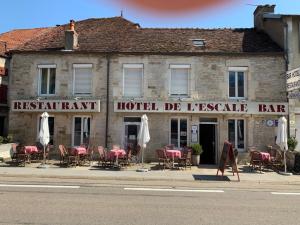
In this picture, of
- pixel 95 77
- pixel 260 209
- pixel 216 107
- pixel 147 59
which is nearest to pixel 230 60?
pixel 216 107

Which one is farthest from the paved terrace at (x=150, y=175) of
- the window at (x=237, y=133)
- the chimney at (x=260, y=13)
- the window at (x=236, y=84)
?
the chimney at (x=260, y=13)

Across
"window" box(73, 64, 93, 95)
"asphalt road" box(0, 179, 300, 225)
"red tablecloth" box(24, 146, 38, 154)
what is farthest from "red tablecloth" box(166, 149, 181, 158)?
"red tablecloth" box(24, 146, 38, 154)

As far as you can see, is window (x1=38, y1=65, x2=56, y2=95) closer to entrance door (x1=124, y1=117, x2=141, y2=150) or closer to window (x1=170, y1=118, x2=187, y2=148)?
entrance door (x1=124, y1=117, x2=141, y2=150)

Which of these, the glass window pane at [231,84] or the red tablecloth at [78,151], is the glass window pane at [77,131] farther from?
the glass window pane at [231,84]

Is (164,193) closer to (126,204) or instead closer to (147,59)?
(126,204)

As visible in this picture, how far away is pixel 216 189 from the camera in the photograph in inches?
480

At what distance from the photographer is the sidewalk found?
47.6ft

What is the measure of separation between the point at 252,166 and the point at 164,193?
8.04 m

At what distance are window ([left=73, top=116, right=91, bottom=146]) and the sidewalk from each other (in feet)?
12.1

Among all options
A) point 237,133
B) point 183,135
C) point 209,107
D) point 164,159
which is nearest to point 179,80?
point 209,107

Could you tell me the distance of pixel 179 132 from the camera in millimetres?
20719

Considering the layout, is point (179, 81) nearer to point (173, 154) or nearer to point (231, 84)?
point (231, 84)

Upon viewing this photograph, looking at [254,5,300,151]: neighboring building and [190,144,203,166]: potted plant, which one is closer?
[190,144,203,166]: potted plant

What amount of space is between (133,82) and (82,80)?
9.21ft
